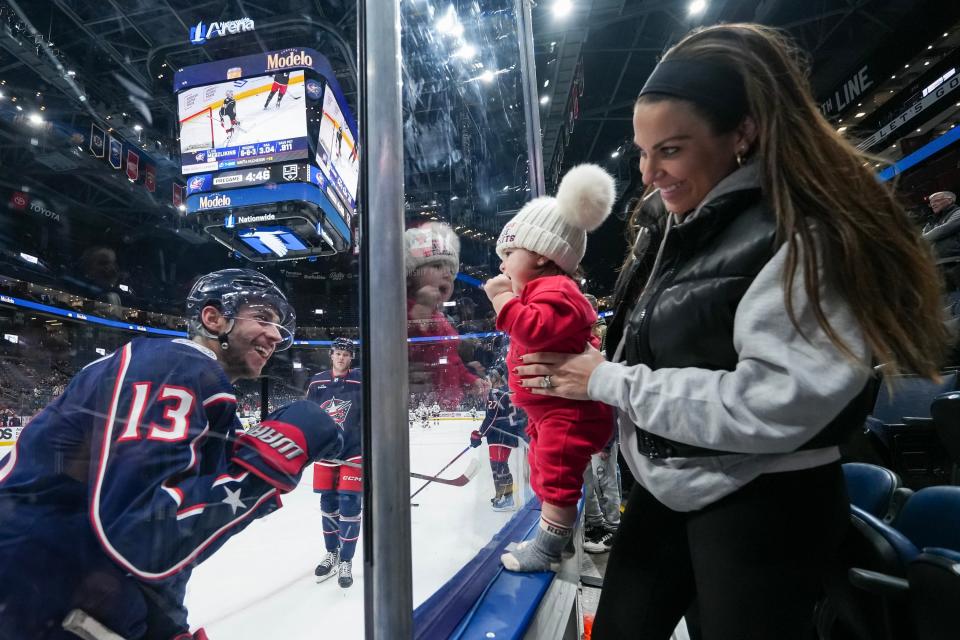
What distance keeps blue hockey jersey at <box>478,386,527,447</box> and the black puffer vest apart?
4.58 ft

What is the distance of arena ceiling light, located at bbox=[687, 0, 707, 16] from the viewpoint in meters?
4.86

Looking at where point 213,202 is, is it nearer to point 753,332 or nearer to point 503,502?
point 753,332

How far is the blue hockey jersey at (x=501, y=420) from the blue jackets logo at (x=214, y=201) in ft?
5.08

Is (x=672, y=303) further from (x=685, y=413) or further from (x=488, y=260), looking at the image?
(x=488, y=260)

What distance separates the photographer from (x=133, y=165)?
0.46m

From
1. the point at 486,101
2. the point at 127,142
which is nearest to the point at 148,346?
the point at 127,142

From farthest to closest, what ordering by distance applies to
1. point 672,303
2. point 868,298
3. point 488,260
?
point 488,260
point 672,303
point 868,298

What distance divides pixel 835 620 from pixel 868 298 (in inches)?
39.5

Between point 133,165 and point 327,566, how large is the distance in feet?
3.18

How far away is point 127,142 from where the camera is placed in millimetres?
459

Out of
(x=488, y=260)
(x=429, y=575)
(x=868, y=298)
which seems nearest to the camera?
(x=868, y=298)

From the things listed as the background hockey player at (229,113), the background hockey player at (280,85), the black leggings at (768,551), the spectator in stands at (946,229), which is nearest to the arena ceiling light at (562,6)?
the spectator in stands at (946,229)

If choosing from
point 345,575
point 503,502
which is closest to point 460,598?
point 345,575

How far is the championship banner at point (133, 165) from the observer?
452mm
